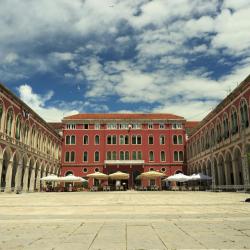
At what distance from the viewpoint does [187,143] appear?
52531 mm

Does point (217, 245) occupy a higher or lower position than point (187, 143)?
lower

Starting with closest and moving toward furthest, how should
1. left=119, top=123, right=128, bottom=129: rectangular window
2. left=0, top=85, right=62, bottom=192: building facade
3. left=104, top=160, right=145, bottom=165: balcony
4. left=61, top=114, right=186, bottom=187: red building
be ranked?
left=0, top=85, right=62, bottom=192: building facade < left=104, top=160, right=145, bottom=165: balcony < left=61, top=114, right=186, bottom=187: red building < left=119, top=123, right=128, bottom=129: rectangular window

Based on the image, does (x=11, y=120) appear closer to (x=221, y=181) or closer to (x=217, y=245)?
(x=221, y=181)

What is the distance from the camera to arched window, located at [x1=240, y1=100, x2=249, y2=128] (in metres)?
26.3

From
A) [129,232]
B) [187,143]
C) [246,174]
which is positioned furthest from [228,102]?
[129,232]

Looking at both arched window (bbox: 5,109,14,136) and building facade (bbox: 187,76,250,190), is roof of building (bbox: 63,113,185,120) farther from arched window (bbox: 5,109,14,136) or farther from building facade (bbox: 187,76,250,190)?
arched window (bbox: 5,109,14,136)

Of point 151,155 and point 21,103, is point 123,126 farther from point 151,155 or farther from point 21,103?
point 21,103

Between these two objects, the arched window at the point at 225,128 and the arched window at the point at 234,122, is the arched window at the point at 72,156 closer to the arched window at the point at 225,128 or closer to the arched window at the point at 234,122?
the arched window at the point at 225,128

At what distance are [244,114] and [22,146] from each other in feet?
76.6

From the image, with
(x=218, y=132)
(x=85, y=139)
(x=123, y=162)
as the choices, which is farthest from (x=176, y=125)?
(x=218, y=132)

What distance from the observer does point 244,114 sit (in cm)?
2683

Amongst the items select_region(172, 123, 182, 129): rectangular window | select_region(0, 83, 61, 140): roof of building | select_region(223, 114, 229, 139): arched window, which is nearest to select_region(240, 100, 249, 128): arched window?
select_region(223, 114, 229, 139): arched window

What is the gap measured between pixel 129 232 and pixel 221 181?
3092 cm

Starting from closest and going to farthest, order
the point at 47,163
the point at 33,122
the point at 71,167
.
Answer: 1. the point at 33,122
2. the point at 47,163
3. the point at 71,167
